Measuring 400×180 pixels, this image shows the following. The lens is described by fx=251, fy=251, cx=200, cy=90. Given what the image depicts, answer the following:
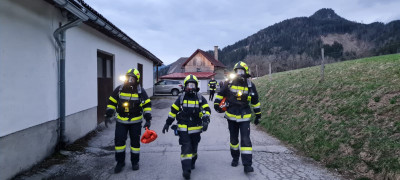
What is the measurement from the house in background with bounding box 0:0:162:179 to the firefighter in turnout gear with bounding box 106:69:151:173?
1.40 m

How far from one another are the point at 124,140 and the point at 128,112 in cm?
53

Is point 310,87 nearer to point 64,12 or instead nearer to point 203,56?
point 64,12

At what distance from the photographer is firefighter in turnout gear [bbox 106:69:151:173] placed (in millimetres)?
4551

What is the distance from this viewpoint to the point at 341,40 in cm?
9588

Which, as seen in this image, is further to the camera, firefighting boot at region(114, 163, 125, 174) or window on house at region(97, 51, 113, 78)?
window on house at region(97, 51, 113, 78)

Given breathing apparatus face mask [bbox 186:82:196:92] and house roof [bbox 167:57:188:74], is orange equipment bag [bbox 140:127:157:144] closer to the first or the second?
breathing apparatus face mask [bbox 186:82:196:92]

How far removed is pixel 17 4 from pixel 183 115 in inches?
131

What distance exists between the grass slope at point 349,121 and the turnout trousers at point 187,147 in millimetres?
2543

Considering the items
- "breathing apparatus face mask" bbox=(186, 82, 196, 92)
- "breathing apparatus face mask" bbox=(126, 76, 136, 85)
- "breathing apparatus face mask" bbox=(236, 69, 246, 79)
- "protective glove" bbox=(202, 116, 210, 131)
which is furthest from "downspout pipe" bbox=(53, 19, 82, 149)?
"breathing apparatus face mask" bbox=(236, 69, 246, 79)

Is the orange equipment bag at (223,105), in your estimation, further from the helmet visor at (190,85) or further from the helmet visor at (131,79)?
the helmet visor at (131,79)

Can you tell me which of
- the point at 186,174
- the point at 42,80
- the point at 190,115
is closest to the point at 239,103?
the point at 190,115

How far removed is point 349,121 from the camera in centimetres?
570

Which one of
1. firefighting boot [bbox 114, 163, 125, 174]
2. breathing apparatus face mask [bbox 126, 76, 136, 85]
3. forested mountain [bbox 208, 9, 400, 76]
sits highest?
forested mountain [bbox 208, 9, 400, 76]

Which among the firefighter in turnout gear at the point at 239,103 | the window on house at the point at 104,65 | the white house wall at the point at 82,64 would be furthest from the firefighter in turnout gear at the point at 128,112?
the window on house at the point at 104,65
